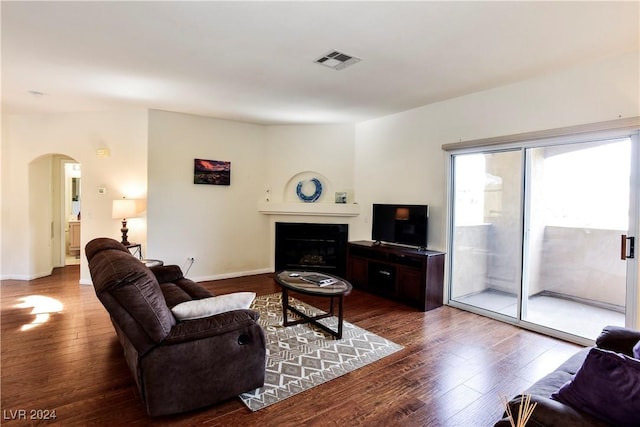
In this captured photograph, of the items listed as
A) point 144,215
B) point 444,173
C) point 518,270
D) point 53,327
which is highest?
point 444,173

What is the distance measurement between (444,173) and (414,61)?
70.3 inches

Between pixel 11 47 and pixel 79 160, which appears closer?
pixel 11 47

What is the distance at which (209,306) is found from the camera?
7.72ft

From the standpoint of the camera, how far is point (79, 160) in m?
5.36

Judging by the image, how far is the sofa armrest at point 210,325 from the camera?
211 cm

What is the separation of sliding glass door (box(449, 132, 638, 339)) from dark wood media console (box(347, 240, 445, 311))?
0.38 metres

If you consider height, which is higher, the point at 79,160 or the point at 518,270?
the point at 79,160

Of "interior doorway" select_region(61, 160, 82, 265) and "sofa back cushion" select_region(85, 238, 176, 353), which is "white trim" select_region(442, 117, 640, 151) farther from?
"interior doorway" select_region(61, 160, 82, 265)

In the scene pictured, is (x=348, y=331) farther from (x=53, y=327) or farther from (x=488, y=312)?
(x=53, y=327)

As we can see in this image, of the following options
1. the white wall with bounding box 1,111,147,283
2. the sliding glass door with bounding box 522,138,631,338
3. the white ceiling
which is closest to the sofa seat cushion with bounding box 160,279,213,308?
the white wall with bounding box 1,111,147,283

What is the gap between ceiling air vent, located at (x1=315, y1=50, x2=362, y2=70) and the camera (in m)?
3.13

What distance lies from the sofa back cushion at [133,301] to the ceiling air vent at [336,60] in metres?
2.44

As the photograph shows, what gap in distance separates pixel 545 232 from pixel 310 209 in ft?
11.5

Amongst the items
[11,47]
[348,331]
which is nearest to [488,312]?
[348,331]
